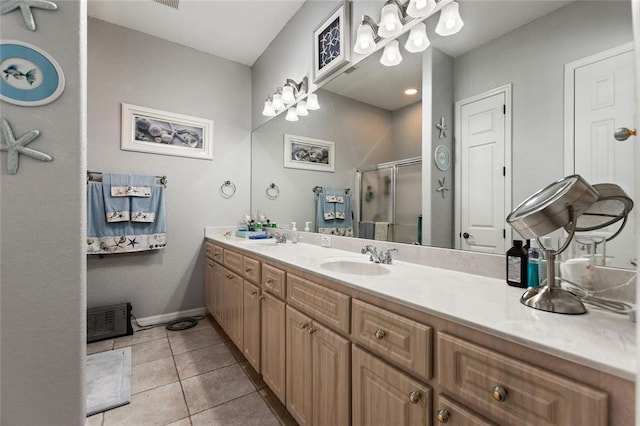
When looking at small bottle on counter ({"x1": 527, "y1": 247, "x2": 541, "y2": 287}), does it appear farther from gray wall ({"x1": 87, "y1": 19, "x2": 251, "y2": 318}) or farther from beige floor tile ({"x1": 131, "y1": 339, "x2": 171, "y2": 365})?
gray wall ({"x1": 87, "y1": 19, "x2": 251, "y2": 318})

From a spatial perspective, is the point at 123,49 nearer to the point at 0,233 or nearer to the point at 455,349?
the point at 0,233

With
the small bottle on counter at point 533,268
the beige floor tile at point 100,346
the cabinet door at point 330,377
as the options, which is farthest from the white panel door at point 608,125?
the beige floor tile at point 100,346

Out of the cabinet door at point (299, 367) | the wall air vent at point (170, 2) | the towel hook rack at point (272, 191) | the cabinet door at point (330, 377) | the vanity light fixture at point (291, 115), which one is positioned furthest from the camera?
the towel hook rack at point (272, 191)

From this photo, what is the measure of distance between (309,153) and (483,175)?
1538mm

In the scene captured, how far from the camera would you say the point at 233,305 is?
Answer: 2105mm

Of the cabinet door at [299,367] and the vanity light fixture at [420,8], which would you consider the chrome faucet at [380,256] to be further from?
the vanity light fixture at [420,8]

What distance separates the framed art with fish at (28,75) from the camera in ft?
3.13

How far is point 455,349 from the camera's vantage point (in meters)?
0.70

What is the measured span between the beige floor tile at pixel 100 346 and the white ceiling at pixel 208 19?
2.87 meters

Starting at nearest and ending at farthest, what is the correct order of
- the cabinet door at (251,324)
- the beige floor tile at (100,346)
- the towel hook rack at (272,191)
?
the cabinet door at (251,324), the beige floor tile at (100,346), the towel hook rack at (272,191)

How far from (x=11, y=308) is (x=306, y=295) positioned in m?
1.07

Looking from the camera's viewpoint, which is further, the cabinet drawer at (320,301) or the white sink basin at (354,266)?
the white sink basin at (354,266)

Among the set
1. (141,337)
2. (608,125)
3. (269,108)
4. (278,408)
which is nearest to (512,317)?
(608,125)

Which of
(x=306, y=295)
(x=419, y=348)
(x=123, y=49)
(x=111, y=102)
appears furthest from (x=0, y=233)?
(x=123, y=49)
